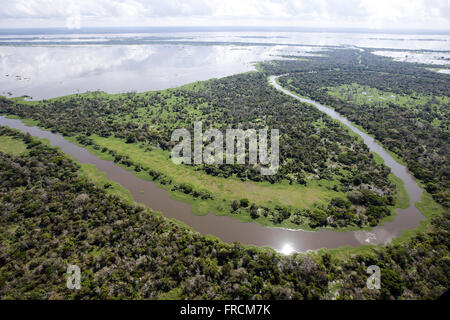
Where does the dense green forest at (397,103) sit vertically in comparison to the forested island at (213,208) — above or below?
above

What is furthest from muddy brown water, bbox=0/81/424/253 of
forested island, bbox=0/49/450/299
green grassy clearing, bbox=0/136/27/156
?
green grassy clearing, bbox=0/136/27/156

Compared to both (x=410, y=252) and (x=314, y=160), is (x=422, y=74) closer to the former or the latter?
(x=314, y=160)

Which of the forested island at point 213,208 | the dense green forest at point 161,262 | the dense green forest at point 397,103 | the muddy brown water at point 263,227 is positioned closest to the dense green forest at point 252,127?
the forested island at point 213,208

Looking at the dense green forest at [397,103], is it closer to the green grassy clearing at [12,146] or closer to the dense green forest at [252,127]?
the dense green forest at [252,127]

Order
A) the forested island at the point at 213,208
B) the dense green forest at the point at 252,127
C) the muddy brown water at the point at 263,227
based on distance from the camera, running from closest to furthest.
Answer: the forested island at the point at 213,208, the muddy brown water at the point at 263,227, the dense green forest at the point at 252,127

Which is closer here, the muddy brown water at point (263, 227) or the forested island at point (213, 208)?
the forested island at point (213, 208)
